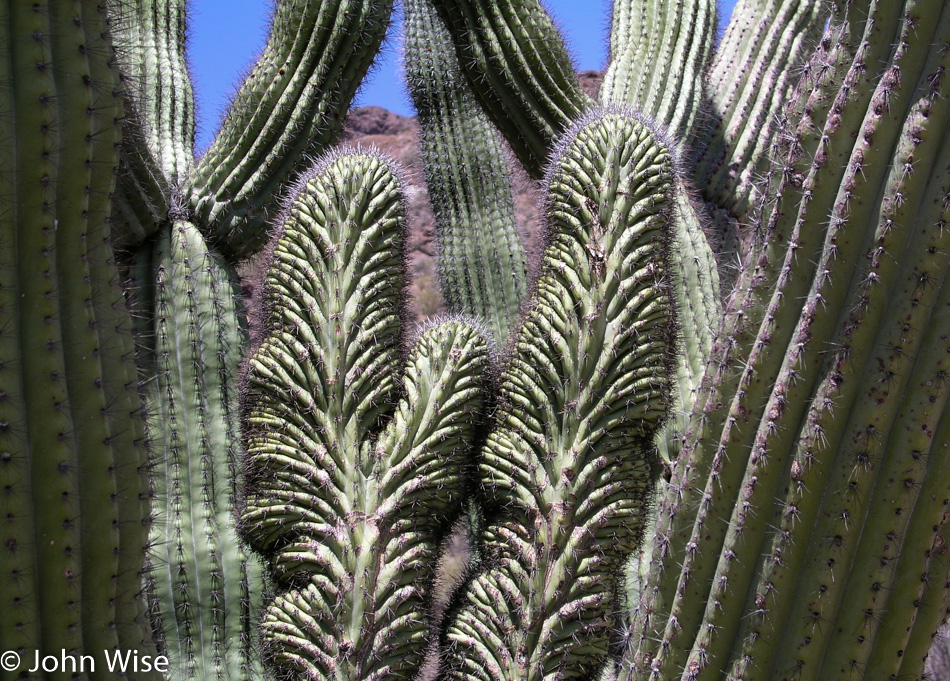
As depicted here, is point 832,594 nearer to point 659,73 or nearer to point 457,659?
point 457,659

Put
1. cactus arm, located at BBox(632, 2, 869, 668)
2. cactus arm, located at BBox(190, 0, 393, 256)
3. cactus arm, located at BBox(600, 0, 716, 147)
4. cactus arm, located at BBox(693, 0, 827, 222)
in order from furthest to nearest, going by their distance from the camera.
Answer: cactus arm, located at BBox(693, 0, 827, 222) < cactus arm, located at BBox(600, 0, 716, 147) < cactus arm, located at BBox(190, 0, 393, 256) < cactus arm, located at BBox(632, 2, 869, 668)

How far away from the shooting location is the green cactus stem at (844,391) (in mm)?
2281

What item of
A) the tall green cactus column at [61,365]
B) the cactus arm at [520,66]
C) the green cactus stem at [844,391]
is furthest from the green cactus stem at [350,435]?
the green cactus stem at [844,391]

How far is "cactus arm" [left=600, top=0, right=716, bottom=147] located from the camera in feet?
17.6

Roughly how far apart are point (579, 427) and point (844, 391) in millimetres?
1368

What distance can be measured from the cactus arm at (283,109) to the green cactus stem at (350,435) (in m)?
0.53

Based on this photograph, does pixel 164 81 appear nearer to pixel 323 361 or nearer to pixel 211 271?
pixel 211 271

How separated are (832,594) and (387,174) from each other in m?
2.67

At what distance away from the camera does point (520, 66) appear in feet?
15.4

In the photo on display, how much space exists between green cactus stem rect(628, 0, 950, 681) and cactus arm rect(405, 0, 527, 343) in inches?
111

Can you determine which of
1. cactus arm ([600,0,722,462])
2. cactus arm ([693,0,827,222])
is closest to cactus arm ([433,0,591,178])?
cactus arm ([600,0,722,462])

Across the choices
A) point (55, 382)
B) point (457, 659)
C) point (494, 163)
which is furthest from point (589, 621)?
point (494, 163)

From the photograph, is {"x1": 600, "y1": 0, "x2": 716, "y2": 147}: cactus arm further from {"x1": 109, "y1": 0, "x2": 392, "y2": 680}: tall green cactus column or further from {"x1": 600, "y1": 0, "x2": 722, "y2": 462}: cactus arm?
{"x1": 109, "y1": 0, "x2": 392, "y2": 680}: tall green cactus column

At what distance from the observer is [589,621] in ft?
11.3
